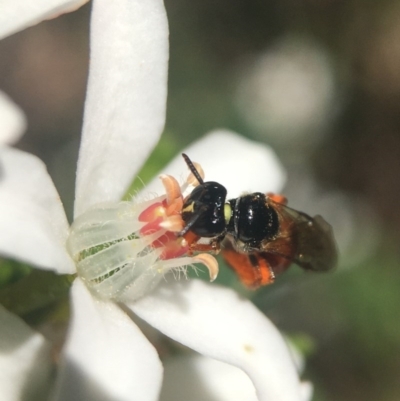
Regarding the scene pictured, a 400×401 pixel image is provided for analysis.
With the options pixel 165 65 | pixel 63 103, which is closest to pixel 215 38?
pixel 63 103

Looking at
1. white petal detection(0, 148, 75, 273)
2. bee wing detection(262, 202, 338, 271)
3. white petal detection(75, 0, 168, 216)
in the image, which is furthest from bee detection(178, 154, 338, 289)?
white petal detection(0, 148, 75, 273)

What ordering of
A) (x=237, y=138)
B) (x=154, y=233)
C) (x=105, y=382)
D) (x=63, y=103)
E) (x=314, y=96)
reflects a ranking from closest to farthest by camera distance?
(x=105, y=382) → (x=154, y=233) → (x=237, y=138) → (x=63, y=103) → (x=314, y=96)

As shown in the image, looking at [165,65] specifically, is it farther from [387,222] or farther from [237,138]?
[387,222]

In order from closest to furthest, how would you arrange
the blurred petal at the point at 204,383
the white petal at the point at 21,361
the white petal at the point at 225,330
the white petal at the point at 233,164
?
the white petal at the point at 21,361, the white petal at the point at 225,330, the blurred petal at the point at 204,383, the white petal at the point at 233,164

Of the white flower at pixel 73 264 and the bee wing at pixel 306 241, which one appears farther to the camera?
the bee wing at pixel 306 241

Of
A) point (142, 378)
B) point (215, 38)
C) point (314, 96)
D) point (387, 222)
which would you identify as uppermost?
point (142, 378)

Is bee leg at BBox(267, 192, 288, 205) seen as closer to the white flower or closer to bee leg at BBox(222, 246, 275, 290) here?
bee leg at BBox(222, 246, 275, 290)

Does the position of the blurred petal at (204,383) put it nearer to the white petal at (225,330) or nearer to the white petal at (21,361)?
the white petal at (225,330)

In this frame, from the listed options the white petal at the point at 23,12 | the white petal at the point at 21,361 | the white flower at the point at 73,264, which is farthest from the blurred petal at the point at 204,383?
the white petal at the point at 23,12

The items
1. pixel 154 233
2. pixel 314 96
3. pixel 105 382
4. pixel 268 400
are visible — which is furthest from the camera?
pixel 314 96
